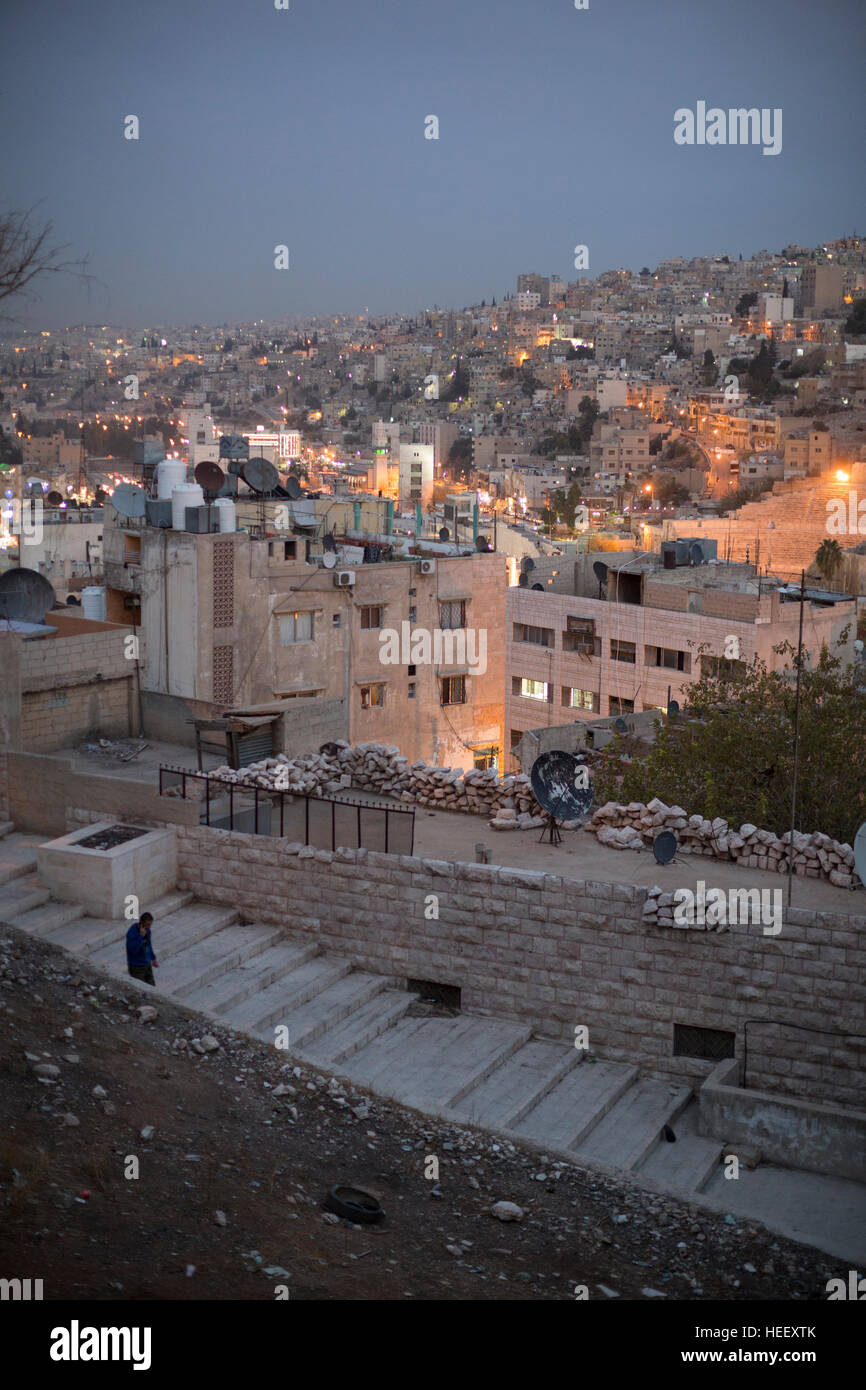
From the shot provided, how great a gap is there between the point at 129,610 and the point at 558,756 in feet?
39.7

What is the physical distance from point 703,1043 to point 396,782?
4.38 meters

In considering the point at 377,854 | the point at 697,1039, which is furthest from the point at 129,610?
the point at 697,1039

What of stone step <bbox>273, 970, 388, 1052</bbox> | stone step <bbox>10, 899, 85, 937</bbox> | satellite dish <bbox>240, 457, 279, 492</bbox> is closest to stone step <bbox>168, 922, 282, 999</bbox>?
stone step <bbox>273, 970, 388, 1052</bbox>

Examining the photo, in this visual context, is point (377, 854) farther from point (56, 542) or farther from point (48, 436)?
point (48, 436)

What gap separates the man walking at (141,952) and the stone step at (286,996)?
675 mm

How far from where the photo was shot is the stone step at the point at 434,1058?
10.1 metres

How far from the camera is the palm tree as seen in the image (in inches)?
2236

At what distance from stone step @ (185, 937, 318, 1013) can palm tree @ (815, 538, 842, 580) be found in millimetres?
47597

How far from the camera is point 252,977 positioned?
1149 centimetres

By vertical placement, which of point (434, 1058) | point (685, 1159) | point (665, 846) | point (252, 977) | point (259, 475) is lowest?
point (685, 1159)

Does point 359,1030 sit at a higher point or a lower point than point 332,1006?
lower

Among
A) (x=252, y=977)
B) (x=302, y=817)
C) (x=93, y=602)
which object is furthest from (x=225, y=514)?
(x=252, y=977)

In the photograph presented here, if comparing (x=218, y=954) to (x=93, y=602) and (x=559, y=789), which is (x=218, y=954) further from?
(x=93, y=602)

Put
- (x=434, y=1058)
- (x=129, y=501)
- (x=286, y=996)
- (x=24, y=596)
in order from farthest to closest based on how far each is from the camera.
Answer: (x=129, y=501) → (x=24, y=596) → (x=286, y=996) → (x=434, y=1058)
